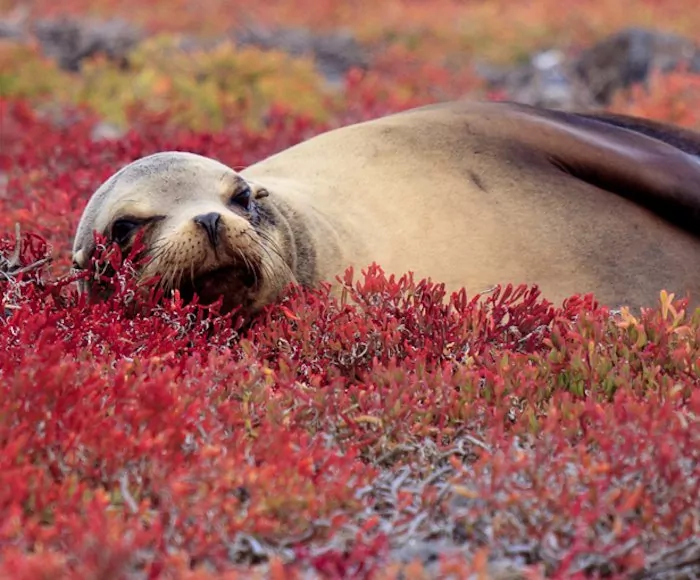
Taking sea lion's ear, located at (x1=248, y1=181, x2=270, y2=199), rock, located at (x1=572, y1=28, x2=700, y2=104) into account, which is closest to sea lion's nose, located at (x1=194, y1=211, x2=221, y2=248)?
sea lion's ear, located at (x1=248, y1=181, x2=270, y2=199)

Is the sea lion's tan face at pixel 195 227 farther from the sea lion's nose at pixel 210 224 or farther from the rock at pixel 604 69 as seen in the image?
the rock at pixel 604 69

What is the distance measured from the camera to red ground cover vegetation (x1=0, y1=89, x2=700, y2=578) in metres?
2.48

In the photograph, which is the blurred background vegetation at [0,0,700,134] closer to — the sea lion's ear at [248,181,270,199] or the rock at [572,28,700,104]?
the rock at [572,28,700,104]

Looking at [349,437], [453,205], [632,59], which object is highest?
[453,205]

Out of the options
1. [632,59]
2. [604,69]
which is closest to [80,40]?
[604,69]

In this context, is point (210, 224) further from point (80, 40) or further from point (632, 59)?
point (80, 40)

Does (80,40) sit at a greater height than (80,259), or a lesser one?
lesser

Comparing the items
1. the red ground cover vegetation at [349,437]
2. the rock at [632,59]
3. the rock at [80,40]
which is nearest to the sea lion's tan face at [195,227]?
the red ground cover vegetation at [349,437]

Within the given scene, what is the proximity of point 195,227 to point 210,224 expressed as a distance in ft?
0.16

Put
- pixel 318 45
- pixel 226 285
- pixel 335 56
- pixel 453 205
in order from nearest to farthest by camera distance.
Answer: pixel 226 285
pixel 453 205
pixel 335 56
pixel 318 45

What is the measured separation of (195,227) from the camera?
367cm

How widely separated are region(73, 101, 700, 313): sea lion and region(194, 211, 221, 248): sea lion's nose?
20cm

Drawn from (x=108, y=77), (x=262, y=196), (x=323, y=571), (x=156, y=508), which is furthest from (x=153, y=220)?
(x=108, y=77)

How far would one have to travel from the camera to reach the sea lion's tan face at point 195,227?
3721 mm
